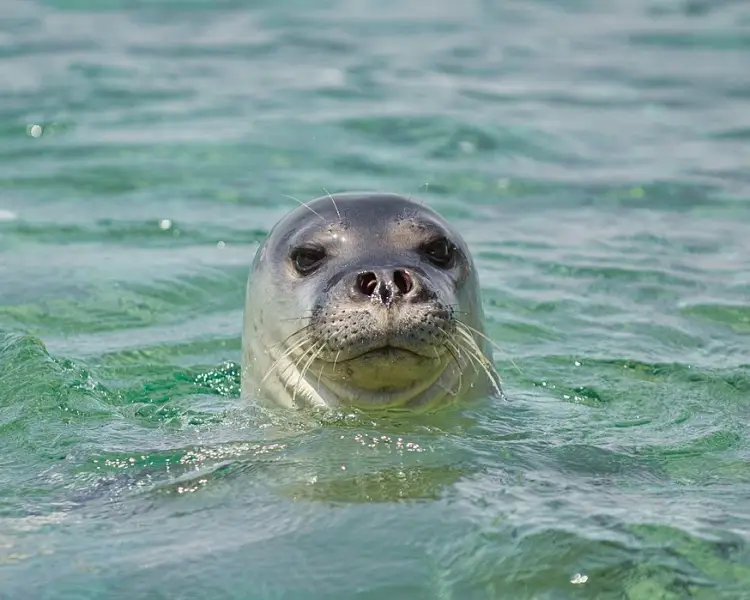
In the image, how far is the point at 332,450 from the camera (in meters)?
4.21

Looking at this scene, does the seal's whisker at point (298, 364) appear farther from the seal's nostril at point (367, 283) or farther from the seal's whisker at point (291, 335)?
the seal's nostril at point (367, 283)

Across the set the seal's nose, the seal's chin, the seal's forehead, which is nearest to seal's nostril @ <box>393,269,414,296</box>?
the seal's nose

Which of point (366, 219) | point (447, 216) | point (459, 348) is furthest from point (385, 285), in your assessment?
point (447, 216)

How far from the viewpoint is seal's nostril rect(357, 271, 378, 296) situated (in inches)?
167

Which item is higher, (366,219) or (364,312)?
(366,219)

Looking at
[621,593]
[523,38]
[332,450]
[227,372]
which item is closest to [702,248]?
[227,372]

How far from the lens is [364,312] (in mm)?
4211

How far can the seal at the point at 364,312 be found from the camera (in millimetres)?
4246

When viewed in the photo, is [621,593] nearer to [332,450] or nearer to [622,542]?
[622,542]

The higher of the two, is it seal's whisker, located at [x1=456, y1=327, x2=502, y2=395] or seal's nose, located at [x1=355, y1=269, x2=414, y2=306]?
seal's nose, located at [x1=355, y1=269, x2=414, y2=306]

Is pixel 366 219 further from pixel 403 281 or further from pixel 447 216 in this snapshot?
pixel 447 216

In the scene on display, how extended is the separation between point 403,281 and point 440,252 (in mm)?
528

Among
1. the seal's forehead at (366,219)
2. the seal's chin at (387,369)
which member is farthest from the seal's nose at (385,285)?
the seal's forehead at (366,219)

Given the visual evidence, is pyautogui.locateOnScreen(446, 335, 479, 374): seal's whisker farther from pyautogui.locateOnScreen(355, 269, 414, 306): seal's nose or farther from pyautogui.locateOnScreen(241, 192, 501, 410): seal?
pyautogui.locateOnScreen(355, 269, 414, 306): seal's nose
